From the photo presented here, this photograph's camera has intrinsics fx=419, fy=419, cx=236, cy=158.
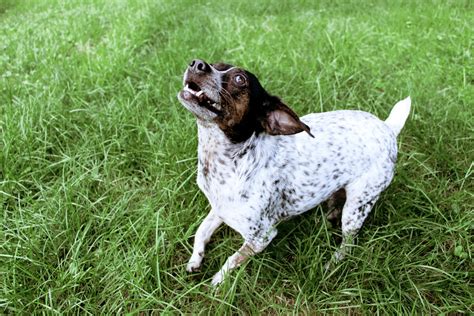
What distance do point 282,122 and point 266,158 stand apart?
0.30 m

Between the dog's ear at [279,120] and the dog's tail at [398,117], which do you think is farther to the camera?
the dog's tail at [398,117]

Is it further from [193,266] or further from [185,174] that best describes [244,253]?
[185,174]

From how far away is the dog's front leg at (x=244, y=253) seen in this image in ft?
8.54

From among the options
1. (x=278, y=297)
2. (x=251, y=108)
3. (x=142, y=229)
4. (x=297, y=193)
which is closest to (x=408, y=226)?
(x=297, y=193)

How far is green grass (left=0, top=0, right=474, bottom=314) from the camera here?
8.23 feet

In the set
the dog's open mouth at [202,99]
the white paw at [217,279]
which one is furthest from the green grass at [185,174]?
the dog's open mouth at [202,99]

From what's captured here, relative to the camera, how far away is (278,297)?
8.40 feet

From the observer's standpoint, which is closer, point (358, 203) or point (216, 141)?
point (216, 141)

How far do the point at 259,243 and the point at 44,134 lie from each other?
2092mm

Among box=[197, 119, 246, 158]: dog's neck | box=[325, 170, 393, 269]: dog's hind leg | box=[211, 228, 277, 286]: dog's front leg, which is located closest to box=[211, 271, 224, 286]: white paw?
box=[211, 228, 277, 286]: dog's front leg

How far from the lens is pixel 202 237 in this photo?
279cm

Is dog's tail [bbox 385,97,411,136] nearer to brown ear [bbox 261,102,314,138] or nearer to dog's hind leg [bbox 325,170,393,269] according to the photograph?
dog's hind leg [bbox 325,170,393,269]

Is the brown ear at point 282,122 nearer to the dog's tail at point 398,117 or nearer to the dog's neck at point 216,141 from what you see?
the dog's neck at point 216,141

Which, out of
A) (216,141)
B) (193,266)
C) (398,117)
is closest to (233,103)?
(216,141)
